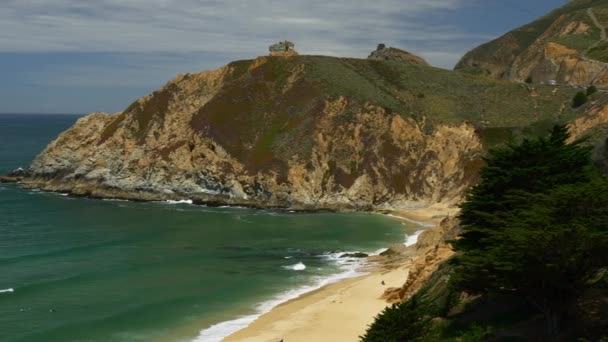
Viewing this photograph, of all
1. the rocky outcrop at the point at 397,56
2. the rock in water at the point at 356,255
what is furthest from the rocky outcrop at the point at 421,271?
the rocky outcrop at the point at 397,56

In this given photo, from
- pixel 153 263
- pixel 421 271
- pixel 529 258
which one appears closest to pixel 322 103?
pixel 153 263

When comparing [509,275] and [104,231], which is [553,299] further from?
[104,231]

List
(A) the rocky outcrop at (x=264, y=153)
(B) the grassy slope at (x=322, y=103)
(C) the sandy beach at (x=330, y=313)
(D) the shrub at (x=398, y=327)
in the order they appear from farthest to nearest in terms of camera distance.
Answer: (B) the grassy slope at (x=322, y=103) → (A) the rocky outcrop at (x=264, y=153) → (C) the sandy beach at (x=330, y=313) → (D) the shrub at (x=398, y=327)

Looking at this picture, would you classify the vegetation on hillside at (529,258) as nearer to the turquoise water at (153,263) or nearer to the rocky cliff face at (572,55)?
the turquoise water at (153,263)

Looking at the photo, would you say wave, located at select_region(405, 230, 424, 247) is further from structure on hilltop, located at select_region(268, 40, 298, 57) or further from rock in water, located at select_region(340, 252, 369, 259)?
structure on hilltop, located at select_region(268, 40, 298, 57)

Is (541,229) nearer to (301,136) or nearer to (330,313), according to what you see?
(330,313)

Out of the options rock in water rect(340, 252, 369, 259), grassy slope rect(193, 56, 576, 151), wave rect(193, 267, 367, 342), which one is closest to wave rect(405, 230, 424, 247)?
rock in water rect(340, 252, 369, 259)
